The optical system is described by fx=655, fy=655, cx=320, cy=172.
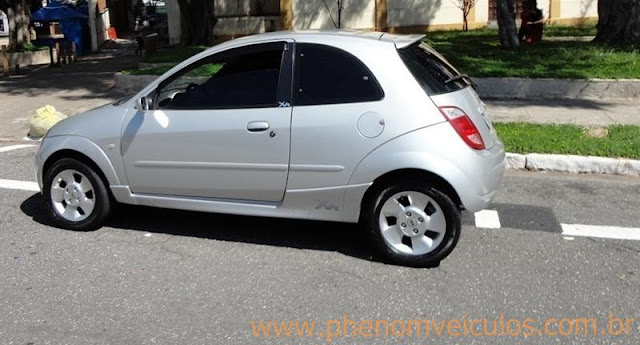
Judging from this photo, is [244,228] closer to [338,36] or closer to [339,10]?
[338,36]

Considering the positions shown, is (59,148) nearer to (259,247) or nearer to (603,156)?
(259,247)

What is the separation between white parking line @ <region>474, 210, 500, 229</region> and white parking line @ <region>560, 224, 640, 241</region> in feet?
1.82

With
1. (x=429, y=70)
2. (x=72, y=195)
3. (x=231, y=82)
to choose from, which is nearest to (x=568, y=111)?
(x=429, y=70)

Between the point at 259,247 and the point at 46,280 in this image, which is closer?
the point at 46,280

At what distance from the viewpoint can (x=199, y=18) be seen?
19.1 metres

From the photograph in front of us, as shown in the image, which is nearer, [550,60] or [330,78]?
[330,78]

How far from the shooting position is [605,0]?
44.2ft

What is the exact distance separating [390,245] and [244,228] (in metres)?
1.48

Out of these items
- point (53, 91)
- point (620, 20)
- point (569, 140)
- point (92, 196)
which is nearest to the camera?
point (92, 196)

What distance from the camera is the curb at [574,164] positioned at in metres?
7.18

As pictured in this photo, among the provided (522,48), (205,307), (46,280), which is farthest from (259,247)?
(522,48)

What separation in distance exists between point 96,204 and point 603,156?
5429 millimetres

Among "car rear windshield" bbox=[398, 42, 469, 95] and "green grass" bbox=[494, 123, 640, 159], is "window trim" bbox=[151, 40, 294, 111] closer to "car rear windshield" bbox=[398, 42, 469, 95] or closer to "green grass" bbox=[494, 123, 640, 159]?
"car rear windshield" bbox=[398, 42, 469, 95]

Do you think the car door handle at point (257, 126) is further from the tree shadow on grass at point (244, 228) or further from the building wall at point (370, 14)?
the building wall at point (370, 14)
